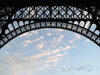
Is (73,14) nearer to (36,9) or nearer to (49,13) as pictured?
(49,13)

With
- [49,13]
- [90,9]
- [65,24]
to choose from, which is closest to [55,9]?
[49,13]

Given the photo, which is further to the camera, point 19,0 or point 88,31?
point 88,31

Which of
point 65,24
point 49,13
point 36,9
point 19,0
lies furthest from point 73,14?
point 19,0

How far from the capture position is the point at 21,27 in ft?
77.8

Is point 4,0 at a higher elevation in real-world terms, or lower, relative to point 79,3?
higher

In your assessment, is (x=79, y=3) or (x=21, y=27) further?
(x=21, y=27)

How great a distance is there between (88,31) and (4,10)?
1477 cm

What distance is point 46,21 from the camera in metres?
23.6

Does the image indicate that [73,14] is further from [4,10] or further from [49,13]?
[4,10]

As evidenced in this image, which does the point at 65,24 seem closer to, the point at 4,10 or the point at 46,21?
the point at 46,21

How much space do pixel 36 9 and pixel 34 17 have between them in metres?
1.73

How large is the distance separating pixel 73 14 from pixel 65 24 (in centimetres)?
220

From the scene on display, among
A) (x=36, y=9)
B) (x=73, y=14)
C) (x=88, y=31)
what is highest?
(x=36, y=9)

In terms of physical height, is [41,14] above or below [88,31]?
above
